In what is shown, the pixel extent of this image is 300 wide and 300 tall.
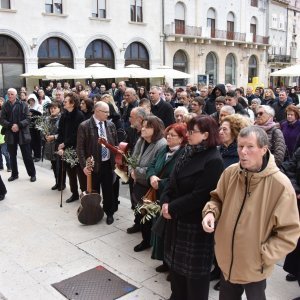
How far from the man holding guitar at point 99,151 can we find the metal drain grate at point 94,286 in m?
1.56

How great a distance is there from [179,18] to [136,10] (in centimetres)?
464

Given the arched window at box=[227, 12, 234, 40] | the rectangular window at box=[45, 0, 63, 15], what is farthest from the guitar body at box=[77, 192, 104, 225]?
the arched window at box=[227, 12, 234, 40]

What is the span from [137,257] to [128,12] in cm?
2507

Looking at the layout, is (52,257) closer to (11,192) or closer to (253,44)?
(11,192)

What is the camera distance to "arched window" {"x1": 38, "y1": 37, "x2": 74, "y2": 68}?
23.7 metres

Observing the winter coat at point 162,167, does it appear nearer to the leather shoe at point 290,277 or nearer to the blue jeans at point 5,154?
the leather shoe at point 290,277

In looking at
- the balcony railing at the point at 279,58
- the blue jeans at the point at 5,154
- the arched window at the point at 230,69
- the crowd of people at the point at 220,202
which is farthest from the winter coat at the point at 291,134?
the balcony railing at the point at 279,58

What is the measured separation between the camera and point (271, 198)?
8.59ft

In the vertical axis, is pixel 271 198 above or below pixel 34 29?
below

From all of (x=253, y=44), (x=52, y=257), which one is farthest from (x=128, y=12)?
(x=52, y=257)

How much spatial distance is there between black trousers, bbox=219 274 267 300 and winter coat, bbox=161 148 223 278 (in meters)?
0.33

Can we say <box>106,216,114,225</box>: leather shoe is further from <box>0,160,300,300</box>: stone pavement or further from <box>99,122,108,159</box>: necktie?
<box>99,122,108,159</box>: necktie

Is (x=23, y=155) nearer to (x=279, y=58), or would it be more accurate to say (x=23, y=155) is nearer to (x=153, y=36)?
(x=153, y=36)

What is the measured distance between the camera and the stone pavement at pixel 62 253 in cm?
407
